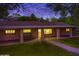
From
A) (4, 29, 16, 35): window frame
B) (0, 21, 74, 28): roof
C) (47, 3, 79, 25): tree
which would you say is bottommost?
(4, 29, 16, 35): window frame

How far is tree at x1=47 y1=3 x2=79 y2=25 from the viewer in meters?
2.63

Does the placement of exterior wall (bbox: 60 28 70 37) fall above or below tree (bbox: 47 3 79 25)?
below

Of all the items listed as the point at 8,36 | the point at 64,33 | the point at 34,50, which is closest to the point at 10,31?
the point at 8,36

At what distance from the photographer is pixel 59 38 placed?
2688 millimetres

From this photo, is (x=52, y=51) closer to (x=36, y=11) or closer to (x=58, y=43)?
(x=58, y=43)

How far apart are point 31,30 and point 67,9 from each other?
623 millimetres

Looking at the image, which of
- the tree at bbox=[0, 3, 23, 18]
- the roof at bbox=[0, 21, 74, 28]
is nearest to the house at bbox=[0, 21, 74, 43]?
the roof at bbox=[0, 21, 74, 28]

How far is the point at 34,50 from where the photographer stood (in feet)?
8.75

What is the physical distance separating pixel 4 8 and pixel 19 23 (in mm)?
313

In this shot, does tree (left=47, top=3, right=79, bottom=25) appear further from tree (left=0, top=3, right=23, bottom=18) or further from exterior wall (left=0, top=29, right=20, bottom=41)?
exterior wall (left=0, top=29, right=20, bottom=41)

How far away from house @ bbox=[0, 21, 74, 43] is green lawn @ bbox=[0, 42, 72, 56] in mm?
98

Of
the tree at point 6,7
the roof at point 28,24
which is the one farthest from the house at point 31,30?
the tree at point 6,7

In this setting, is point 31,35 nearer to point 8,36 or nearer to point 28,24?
point 28,24

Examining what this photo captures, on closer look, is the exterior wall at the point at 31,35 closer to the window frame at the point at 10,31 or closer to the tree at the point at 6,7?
the window frame at the point at 10,31
